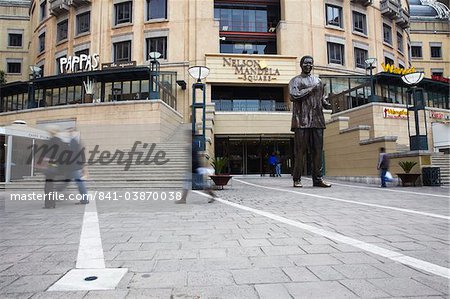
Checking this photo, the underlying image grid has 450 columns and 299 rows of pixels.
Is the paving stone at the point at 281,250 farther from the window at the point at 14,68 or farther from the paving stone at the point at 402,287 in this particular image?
the window at the point at 14,68

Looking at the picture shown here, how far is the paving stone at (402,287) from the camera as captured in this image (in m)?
2.18

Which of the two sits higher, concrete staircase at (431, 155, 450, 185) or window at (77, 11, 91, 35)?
window at (77, 11, 91, 35)

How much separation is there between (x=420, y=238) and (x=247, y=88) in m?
25.8

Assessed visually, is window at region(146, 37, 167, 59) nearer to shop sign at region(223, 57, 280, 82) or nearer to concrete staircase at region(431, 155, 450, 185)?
shop sign at region(223, 57, 280, 82)

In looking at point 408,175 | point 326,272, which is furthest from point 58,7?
point 326,272

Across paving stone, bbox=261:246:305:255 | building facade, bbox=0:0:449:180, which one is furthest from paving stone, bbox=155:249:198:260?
building facade, bbox=0:0:449:180

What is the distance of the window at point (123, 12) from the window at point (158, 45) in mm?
3326

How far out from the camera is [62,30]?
31.9 metres

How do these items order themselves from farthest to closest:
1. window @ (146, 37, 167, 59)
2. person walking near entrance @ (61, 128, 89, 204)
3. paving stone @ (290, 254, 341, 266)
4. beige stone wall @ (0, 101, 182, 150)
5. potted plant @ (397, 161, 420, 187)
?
window @ (146, 37, 167, 59), beige stone wall @ (0, 101, 182, 150), potted plant @ (397, 161, 420, 187), person walking near entrance @ (61, 128, 89, 204), paving stone @ (290, 254, 341, 266)

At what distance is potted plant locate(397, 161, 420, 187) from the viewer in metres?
12.5

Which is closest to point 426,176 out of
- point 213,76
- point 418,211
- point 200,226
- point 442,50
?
point 418,211

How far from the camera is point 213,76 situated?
26.1 m

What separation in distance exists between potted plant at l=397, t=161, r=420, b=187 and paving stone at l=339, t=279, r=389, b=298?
1180 centimetres

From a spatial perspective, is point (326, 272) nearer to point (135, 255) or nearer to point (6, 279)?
point (135, 255)
